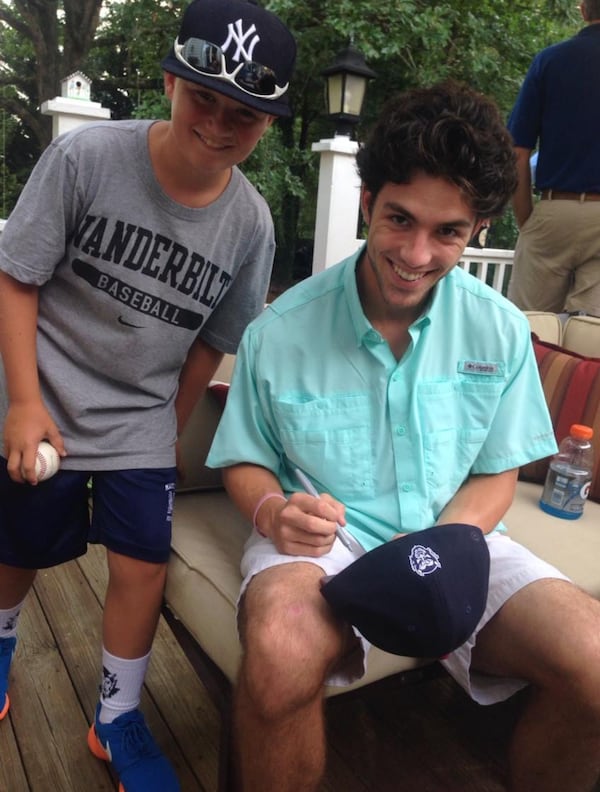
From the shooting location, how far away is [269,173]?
6.44m

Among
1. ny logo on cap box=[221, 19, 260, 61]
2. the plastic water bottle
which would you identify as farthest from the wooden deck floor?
ny logo on cap box=[221, 19, 260, 61]

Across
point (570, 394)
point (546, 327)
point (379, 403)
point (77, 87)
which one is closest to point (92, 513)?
point (379, 403)

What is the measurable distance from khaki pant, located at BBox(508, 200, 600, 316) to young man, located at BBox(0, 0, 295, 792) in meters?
1.61

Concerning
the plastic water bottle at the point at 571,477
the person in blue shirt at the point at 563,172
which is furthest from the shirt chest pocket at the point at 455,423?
the person in blue shirt at the point at 563,172

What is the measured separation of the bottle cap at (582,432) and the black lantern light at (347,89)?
230 centimetres

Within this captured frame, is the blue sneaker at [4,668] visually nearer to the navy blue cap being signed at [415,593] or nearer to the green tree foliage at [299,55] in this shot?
the navy blue cap being signed at [415,593]

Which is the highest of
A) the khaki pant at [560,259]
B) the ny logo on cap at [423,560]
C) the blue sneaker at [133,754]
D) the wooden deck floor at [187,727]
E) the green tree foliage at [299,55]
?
the green tree foliage at [299,55]

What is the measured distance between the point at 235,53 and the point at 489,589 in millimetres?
1180

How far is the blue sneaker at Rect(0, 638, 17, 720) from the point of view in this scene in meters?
1.71

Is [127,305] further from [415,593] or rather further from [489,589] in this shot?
[489,589]

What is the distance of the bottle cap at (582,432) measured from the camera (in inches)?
73.3

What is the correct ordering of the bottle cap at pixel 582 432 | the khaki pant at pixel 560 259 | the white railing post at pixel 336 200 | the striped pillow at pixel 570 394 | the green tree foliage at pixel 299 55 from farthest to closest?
the green tree foliage at pixel 299 55
the white railing post at pixel 336 200
the khaki pant at pixel 560 259
the striped pillow at pixel 570 394
the bottle cap at pixel 582 432

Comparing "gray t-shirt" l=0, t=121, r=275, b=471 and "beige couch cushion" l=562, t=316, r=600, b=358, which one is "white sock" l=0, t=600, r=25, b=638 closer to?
"gray t-shirt" l=0, t=121, r=275, b=471

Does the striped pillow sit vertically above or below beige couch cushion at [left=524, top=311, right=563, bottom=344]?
below
